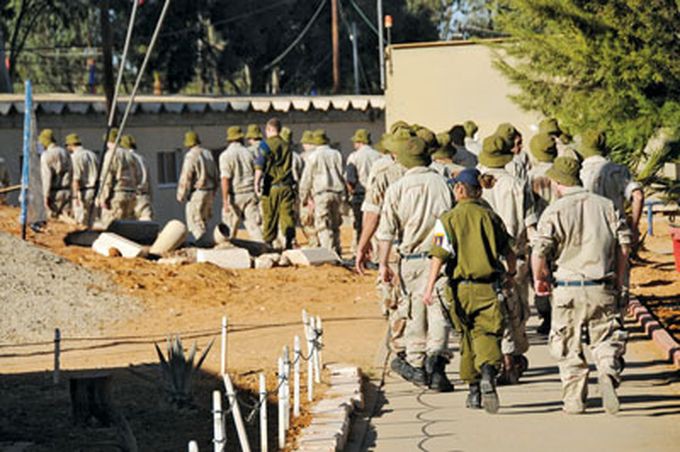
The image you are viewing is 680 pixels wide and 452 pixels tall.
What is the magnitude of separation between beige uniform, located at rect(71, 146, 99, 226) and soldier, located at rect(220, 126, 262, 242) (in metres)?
2.55

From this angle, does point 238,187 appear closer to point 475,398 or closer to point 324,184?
point 324,184

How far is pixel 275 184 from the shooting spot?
75.6ft

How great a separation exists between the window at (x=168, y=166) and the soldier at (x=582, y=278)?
2563 centimetres

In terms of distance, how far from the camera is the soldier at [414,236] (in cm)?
1284

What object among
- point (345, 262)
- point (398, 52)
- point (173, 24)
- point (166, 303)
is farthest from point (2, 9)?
point (166, 303)

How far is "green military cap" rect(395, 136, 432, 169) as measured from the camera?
13039 millimetres

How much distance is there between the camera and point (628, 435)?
10539 mm

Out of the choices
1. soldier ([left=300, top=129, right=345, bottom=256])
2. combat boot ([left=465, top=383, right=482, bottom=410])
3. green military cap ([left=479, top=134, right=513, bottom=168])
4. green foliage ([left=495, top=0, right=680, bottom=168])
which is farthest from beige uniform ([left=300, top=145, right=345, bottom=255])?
combat boot ([left=465, top=383, right=482, bottom=410])

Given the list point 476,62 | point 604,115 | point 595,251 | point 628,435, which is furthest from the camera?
point 476,62

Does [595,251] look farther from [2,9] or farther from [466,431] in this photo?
[2,9]

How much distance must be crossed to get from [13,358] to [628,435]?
23.7 feet

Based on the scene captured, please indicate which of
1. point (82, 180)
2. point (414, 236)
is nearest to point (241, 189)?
point (82, 180)

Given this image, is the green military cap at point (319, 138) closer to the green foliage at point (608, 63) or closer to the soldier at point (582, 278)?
the green foliage at point (608, 63)

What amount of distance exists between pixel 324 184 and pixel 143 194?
14.0 feet
